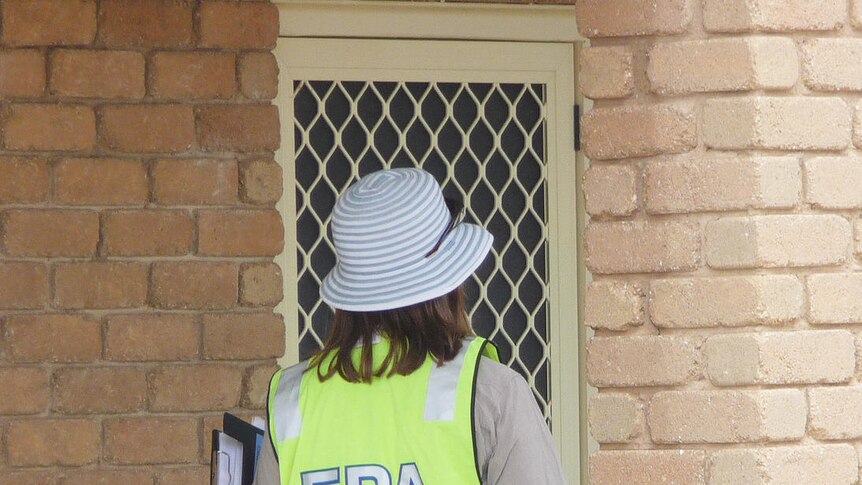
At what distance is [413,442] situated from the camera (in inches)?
75.7

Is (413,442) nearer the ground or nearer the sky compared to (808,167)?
nearer the ground

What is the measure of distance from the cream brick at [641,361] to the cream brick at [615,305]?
0.03m

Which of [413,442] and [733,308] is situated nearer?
[413,442]

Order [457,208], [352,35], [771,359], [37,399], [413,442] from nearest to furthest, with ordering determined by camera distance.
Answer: [413,442], [457,208], [771,359], [37,399], [352,35]

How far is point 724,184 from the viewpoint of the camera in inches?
96.5

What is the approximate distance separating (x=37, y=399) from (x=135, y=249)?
50cm

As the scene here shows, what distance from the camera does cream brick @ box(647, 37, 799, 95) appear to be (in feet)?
8.04

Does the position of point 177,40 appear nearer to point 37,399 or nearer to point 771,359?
point 37,399

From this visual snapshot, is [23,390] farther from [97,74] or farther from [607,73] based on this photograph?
[607,73]

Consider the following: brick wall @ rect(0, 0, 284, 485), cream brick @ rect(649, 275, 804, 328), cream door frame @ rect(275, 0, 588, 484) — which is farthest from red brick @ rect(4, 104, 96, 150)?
cream brick @ rect(649, 275, 804, 328)

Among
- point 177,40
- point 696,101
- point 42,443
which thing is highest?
point 177,40

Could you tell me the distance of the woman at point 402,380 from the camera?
1919 millimetres

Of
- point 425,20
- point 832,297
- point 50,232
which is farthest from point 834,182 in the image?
point 50,232

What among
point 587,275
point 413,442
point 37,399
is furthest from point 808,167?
point 37,399
